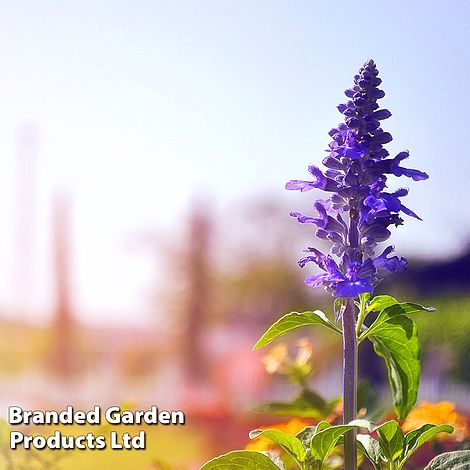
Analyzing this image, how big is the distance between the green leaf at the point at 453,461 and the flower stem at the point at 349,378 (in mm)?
89

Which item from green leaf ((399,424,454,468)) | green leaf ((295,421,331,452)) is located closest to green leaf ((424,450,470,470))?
green leaf ((399,424,454,468))

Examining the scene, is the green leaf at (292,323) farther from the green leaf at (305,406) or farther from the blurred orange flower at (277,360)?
the blurred orange flower at (277,360)

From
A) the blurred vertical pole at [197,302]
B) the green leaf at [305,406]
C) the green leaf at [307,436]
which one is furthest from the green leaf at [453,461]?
the blurred vertical pole at [197,302]

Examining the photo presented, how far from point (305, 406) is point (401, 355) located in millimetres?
223

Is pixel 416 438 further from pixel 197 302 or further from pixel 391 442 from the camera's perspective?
pixel 197 302

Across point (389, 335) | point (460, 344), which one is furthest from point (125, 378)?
point (389, 335)

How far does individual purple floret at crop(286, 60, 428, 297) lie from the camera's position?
91 centimetres

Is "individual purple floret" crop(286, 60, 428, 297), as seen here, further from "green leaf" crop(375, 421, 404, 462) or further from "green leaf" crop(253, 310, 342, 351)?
"green leaf" crop(375, 421, 404, 462)

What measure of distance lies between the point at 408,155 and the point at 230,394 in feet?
10.4

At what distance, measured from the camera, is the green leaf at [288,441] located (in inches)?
35.8

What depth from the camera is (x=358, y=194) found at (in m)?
0.92

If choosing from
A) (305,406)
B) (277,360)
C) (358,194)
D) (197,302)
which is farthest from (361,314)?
(197,302)

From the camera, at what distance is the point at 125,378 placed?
435 centimetres

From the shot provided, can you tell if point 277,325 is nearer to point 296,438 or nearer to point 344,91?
point 296,438
